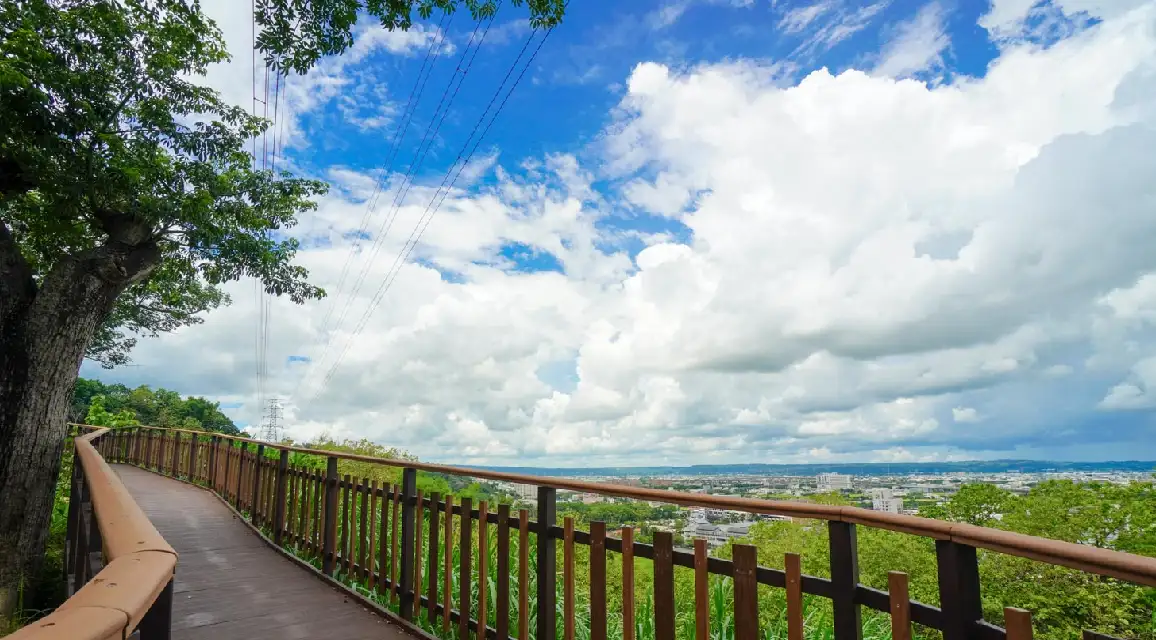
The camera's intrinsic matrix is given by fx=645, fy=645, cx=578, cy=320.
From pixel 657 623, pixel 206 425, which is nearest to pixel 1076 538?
pixel 657 623

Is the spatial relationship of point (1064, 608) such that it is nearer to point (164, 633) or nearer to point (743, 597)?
point (743, 597)

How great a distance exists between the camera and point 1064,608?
25.3 ft

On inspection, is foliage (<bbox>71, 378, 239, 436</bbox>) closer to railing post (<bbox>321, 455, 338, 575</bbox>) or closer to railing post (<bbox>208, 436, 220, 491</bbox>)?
railing post (<bbox>208, 436, 220, 491</bbox>)

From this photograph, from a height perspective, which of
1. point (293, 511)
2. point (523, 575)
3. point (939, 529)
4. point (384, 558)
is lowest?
point (384, 558)

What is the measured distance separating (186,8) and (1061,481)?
13.0m

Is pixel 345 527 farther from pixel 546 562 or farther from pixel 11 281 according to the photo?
pixel 11 281

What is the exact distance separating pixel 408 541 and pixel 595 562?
7.16 feet

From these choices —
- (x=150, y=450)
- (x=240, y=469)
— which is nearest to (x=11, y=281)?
(x=240, y=469)

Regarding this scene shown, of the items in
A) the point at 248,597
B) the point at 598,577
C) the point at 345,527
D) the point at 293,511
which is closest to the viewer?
the point at 598,577

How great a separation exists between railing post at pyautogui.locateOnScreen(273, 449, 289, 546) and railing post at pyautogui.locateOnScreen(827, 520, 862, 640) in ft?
21.5

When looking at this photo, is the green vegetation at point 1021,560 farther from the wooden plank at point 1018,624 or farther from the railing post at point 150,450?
the railing post at point 150,450

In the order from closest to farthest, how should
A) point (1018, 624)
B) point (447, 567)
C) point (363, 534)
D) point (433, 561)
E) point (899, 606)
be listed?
1. point (1018, 624)
2. point (899, 606)
3. point (447, 567)
4. point (433, 561)
5. point (363, 534)

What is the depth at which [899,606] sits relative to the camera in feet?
6.61

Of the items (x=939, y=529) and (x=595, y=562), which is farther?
(x=595, y=562)
